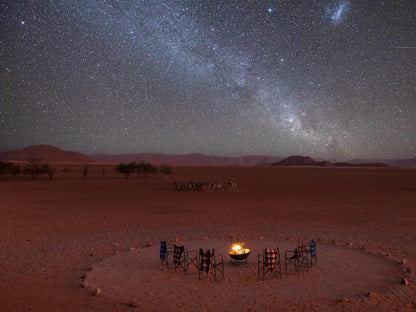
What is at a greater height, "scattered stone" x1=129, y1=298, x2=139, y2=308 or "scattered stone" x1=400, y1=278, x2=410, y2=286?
"scattered stone" x1=400, y1=278, x2=410, y2=286

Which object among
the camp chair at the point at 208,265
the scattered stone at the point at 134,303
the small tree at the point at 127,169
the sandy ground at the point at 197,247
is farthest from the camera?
the small tree at the point at 127,169

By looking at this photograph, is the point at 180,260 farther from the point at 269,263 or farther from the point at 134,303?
the point at 134,303

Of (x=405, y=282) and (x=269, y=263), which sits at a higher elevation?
(x=269, y=263)

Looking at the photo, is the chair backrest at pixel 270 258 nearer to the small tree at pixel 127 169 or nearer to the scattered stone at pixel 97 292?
the scattered stone at pixel 97 292

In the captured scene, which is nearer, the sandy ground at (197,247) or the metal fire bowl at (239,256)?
the sandy ground at (197,247)

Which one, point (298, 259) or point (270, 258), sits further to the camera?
point (298, 259)

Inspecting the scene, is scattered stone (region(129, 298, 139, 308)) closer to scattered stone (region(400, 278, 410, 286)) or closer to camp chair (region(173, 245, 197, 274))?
camp chair (region(173, 245, 197, 274))

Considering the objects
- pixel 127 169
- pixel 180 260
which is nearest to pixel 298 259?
pixel 180 260

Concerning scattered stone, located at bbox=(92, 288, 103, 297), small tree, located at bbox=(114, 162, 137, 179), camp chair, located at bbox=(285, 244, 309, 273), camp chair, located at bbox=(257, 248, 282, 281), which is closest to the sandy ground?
scattered stone, located at bbox=(92, 288, 103, 297)

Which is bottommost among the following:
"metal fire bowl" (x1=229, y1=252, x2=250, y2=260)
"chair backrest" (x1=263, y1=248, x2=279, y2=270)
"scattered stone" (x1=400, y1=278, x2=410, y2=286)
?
"scattered stone" (x1=400, y1=278, x2=410, y2=286)

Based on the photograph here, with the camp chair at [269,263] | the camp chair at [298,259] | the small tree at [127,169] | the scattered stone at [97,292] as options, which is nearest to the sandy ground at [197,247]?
the scattered stone at [97,292]

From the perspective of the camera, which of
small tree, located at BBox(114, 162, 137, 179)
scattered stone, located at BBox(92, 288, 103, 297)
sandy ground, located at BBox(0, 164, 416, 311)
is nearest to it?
sandy ground, located at BBox(0, 164, 416, 311)

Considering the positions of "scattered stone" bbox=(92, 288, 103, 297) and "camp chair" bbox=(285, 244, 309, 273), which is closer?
"scattered stone" bbox=(92, 288, 103, 297)

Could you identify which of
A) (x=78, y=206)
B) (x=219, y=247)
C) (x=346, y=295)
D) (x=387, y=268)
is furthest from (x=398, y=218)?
(x=78, y=206)
